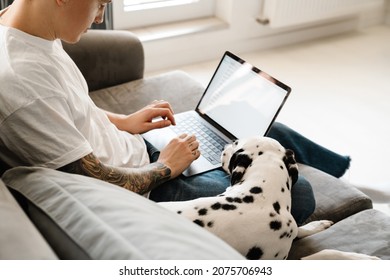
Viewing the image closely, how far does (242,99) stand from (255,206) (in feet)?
2.07

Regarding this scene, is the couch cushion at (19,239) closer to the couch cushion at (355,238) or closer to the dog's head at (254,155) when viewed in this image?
the dog's head at (254,155)

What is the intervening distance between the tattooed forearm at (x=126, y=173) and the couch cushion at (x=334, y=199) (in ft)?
1.65

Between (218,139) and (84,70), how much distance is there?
0.67m

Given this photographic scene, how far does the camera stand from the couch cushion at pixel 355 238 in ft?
4.94

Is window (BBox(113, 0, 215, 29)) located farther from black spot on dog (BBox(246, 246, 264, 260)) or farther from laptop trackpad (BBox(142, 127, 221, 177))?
black spot on dog (BBox(246, 246, 264, 260))

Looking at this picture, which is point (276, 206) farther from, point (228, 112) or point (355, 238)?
point (228, 112)

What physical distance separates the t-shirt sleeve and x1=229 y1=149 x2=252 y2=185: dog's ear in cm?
45

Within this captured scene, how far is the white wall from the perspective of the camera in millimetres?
3531

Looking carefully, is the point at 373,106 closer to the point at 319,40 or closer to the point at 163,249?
the point at 319,40

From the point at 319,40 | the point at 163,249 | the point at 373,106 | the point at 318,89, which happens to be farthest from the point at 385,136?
the point at 163,249

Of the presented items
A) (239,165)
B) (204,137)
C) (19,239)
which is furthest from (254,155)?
(19,239)

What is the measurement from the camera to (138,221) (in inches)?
37.8

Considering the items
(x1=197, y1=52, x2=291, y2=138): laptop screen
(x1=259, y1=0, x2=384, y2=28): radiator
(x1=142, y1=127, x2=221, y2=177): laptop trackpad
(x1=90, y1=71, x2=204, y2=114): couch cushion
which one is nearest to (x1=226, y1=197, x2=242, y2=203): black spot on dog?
(x1=142, y1=127, x2=221, y2=177): laptop trackpad

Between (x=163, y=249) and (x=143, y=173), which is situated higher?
(x=163, y=249)
